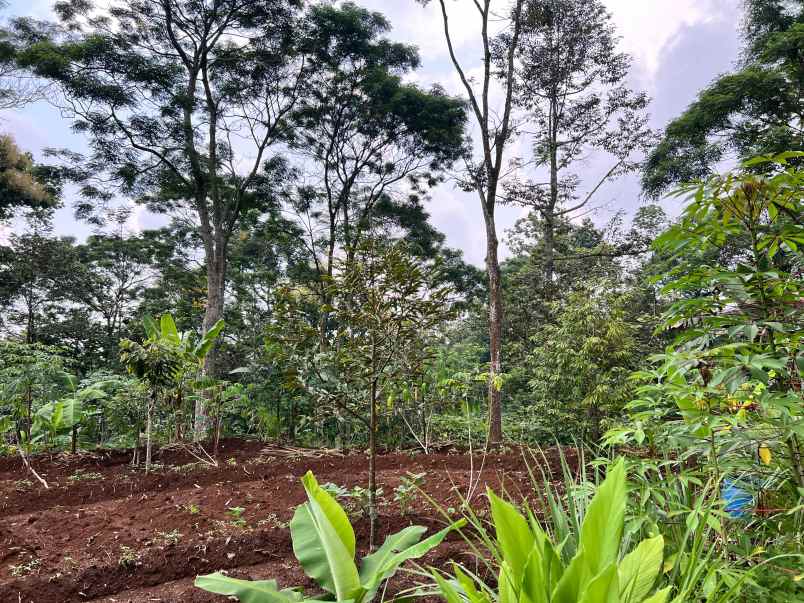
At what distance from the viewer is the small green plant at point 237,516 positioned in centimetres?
312

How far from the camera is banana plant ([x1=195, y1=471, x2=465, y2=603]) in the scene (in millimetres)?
1643

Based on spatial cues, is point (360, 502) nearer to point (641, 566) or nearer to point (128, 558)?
point (128, 558)

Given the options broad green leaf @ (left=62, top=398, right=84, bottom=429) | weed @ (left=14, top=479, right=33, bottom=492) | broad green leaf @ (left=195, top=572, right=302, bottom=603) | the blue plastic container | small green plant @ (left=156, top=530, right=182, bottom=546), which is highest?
broad green leaf @ (left=62, top=398, right=84, bottom=429)

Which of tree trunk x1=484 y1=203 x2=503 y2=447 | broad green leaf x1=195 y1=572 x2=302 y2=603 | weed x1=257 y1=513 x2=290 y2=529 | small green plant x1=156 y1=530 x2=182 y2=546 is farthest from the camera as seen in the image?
tree trunk x1=484 y1=203 x2=503 y2=447

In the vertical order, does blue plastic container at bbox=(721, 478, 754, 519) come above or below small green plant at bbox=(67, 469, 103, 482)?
above

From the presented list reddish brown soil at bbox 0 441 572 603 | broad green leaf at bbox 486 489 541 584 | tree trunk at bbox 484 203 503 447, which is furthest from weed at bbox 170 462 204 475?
broad green leaf at bbox 486 489 541 584

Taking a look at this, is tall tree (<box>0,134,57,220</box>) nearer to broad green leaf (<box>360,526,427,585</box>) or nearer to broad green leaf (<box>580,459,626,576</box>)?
broad green leaf (<box>360,526,427,585</box>)

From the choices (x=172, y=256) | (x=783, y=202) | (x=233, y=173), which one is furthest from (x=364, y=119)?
(x=783, y=202)

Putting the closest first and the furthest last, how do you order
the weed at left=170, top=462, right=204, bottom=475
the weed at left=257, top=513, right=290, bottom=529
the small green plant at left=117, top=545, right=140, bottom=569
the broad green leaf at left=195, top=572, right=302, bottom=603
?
the broad green leaf at left=195, top=572, right=302, bottom=603 → the small green plant at left=117, top=545, right=140, bottom=569 → the weed at left=257, top=513, right=290, bottom=529 → the weed at left=170, top=462, right=204, bottom=475

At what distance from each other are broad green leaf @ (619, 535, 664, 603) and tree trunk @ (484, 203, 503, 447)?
4.22 meters

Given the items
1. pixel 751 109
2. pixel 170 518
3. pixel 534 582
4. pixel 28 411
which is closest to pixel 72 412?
pixel 28 411

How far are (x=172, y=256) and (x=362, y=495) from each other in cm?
1572

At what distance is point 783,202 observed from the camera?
1.74 metres

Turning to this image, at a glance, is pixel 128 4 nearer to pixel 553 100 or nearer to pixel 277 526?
pixel 553 100
